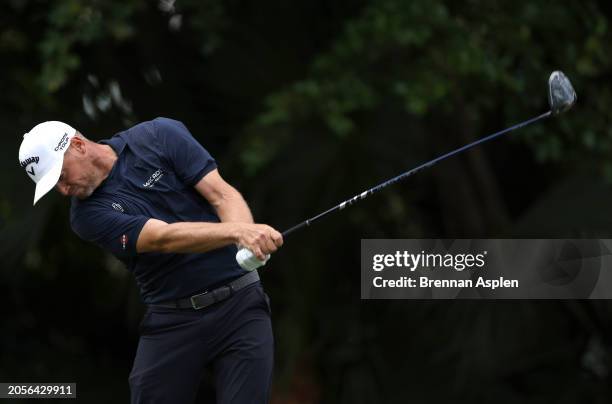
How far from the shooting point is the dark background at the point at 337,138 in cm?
681

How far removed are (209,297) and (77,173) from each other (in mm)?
639

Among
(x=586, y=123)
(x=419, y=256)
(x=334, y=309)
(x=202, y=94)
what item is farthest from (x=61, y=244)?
(x=586, y=123)

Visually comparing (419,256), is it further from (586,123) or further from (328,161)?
(586,123)

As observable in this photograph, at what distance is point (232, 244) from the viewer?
4.32m

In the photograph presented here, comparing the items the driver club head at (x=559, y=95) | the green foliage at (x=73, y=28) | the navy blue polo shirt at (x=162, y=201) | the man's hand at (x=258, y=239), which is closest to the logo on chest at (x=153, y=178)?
the navy blue polo shirt at (x=162, y=201)

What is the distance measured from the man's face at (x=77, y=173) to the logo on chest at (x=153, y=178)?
0.18 meters

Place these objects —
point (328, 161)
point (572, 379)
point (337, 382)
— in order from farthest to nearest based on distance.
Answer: point (572, 379) < point (337, 382) < point (328, 161)

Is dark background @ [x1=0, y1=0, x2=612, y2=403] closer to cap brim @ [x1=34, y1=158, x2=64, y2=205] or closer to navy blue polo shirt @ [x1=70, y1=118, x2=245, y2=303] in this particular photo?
navy blue polo shirt @ [x1=70, y1=118, x2=245, y2=303]

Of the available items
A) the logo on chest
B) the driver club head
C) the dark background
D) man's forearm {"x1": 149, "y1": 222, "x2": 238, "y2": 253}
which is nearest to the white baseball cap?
the logo on chest

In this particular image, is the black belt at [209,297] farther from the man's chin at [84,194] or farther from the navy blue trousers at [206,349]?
the man's chin at [84,194]

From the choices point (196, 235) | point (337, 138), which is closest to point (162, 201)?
point (196, 235)

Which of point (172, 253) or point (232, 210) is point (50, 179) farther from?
point (232, 210)

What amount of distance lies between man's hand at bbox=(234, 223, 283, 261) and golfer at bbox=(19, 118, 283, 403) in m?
0.19

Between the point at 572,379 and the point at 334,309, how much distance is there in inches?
67.2
